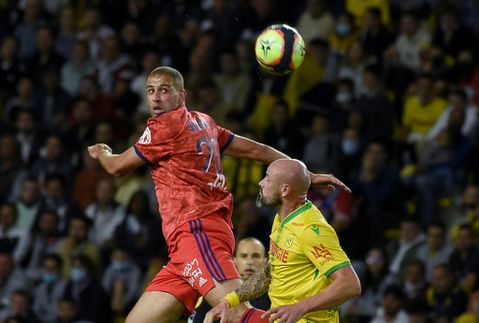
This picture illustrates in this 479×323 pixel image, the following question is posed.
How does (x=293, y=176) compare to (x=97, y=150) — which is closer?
(x=293, y=176)

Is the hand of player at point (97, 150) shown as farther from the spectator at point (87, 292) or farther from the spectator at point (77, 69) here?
the spectator at point (77, 69)

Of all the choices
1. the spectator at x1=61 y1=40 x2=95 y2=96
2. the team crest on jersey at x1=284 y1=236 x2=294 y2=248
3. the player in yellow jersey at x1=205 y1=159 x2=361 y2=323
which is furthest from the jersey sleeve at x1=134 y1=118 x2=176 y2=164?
the spectator at x1=61 y1=40 x2=95 y2=96

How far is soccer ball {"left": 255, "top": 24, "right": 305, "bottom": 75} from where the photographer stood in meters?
8.62

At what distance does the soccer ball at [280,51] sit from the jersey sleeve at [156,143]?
1.12 m

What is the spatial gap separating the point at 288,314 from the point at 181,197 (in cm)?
144

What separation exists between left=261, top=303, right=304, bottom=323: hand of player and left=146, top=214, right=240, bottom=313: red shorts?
969 mm

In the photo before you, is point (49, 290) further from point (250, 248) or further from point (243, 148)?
point (243, 148)

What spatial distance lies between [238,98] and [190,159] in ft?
23.5

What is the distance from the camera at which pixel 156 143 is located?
25.9 feet

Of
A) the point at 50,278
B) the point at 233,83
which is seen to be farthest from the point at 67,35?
the point at 50,278

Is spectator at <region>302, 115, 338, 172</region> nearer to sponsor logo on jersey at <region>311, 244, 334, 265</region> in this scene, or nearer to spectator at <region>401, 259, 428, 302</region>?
spectator at <region>401, 259, 428, 302</region>

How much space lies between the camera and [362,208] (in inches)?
514

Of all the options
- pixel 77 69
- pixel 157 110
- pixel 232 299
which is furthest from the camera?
pixel 77 69

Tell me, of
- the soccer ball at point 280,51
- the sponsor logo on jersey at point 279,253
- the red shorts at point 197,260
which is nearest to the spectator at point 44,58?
the soccer ball at point 280,51
